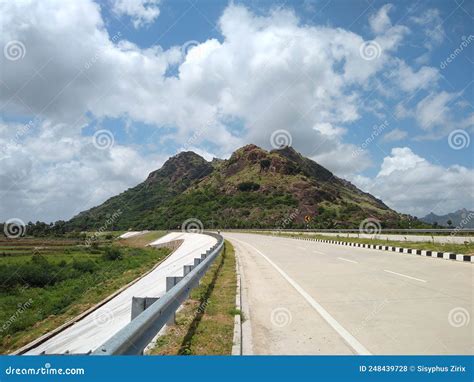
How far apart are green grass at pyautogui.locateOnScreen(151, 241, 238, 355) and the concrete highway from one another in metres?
0.34

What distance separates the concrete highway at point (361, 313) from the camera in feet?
18.3

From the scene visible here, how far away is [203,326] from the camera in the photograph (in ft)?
22.7

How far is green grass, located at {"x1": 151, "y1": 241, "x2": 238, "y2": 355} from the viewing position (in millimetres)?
5668

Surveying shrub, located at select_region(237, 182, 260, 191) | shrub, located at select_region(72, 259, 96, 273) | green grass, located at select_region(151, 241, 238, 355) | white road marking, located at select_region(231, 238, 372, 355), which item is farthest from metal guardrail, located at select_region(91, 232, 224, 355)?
shrub, located at select_region(237, 182, 260, 191)

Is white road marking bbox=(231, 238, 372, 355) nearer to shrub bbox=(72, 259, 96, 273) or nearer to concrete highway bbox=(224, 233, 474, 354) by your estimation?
concrete highway bbox=(224, 233, 474, 354)

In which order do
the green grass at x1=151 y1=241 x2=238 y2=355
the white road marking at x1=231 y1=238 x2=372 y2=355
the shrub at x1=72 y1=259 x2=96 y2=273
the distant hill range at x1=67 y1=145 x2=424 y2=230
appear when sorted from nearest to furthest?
the white road marking at x1=231 y1=238 x2=372 y2=355 < the green grass at x1=151 y1=241 x2=238 y2=355 < the shrub at x1=72 y1=259 x2=96 y2=273 < the distant hill range at x1=67 y1=145 x2=424 y2=230

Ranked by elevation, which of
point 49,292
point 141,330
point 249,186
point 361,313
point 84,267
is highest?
point 249,186

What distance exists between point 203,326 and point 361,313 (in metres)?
2.80

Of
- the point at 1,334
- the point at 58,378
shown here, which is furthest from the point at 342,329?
the point at 1,334

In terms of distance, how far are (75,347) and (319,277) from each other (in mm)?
6992

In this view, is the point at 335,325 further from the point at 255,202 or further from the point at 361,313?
the point at 255,202

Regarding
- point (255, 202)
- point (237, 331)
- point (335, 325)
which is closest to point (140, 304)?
point (237, 331)

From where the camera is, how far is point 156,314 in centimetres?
496

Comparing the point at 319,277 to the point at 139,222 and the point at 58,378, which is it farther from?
the point at 139,222
